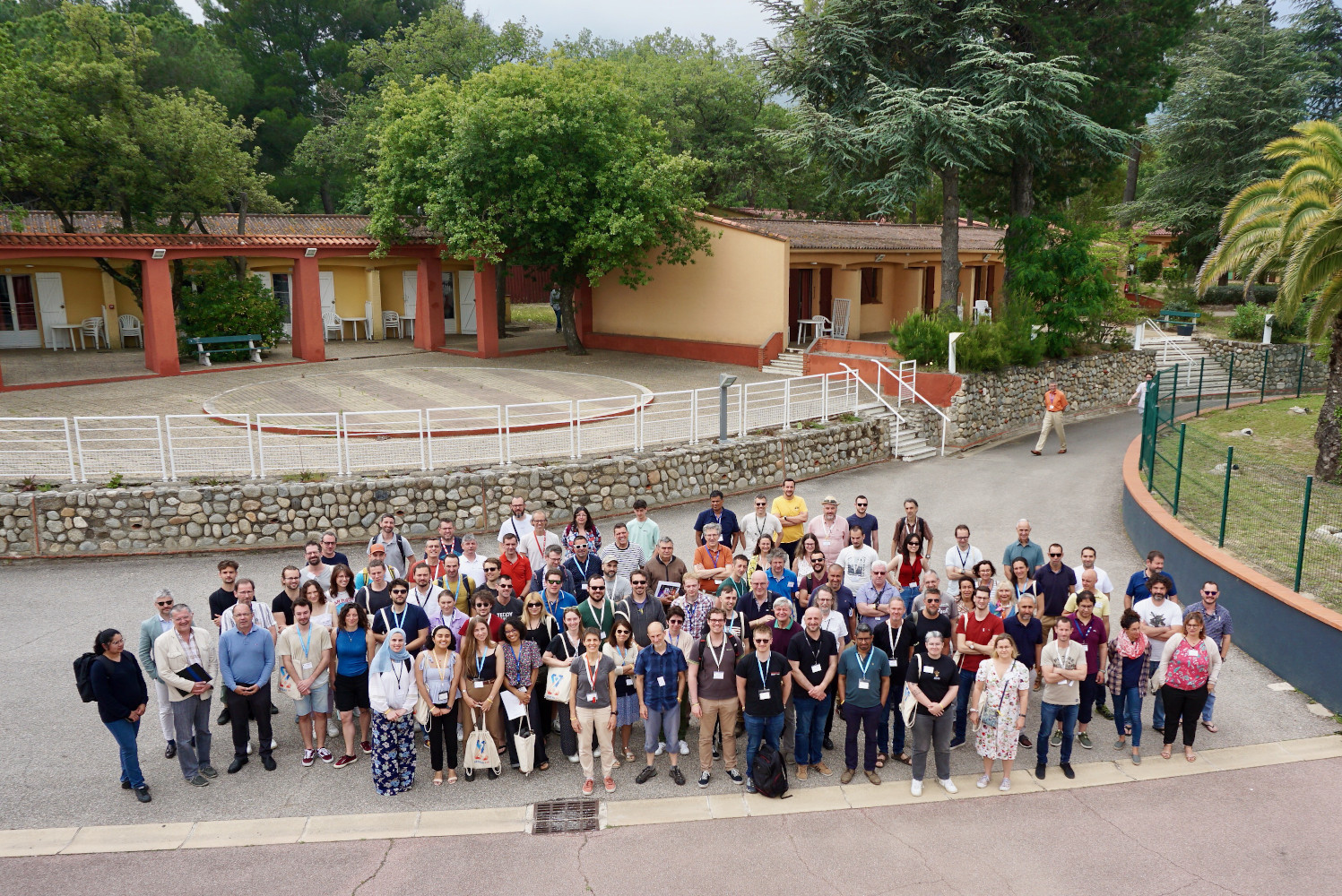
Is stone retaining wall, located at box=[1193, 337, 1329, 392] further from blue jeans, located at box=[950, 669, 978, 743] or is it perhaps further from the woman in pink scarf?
blue jeans, located at box=[950, 669, 978, 743]

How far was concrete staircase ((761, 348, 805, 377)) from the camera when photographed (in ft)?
78.2

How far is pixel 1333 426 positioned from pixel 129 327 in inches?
1142

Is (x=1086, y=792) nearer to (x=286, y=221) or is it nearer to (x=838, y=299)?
(x=838, y=299)

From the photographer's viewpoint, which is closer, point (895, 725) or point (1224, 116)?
point (895, 725)

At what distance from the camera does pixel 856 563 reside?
29.8 ft

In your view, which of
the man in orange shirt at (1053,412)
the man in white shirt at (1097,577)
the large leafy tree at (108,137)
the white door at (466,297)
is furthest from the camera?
the white door at (466,297)

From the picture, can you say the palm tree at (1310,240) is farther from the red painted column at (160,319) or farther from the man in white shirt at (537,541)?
the red painted column at (160,319)

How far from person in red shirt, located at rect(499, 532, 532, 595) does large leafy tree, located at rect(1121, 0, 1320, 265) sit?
31684 mm

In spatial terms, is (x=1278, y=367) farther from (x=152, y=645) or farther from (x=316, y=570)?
(x=152, y=645)

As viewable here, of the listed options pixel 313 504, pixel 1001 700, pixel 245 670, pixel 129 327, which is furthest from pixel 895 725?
pixel 129 327

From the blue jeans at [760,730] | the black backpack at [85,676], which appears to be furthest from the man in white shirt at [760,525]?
the black backpack at [85,676]

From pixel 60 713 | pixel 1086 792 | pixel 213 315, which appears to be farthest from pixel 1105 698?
pixel 213 315

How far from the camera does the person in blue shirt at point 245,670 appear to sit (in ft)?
24.2

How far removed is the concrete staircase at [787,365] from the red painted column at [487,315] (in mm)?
7686
